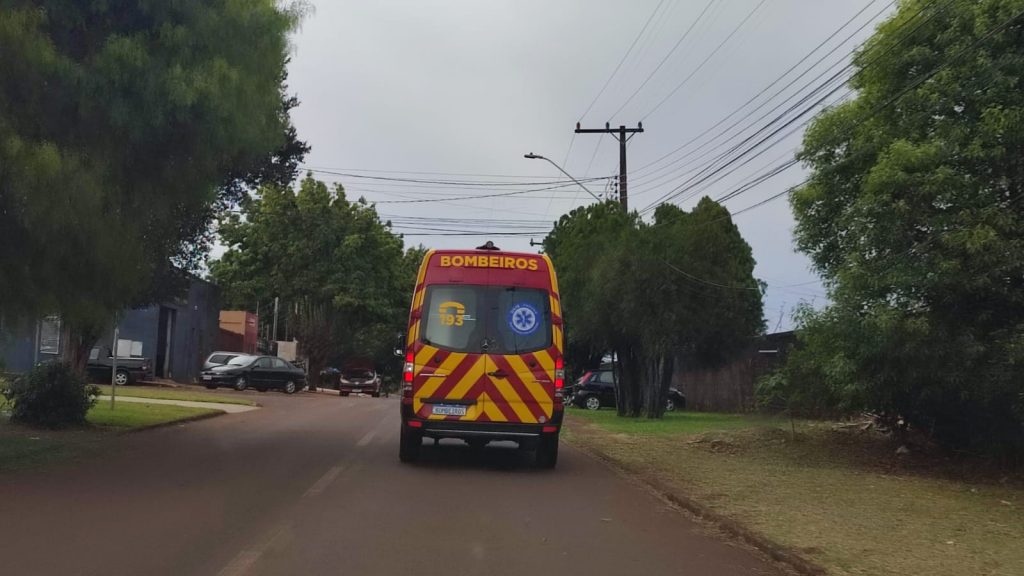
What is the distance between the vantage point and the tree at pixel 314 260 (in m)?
44.1

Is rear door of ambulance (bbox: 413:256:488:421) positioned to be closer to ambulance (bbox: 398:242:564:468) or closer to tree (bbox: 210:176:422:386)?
ambulance (bbox: 398:242:564:468)

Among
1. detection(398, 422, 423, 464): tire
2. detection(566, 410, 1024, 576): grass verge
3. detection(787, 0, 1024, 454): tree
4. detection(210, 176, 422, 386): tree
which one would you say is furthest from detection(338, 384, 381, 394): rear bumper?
detection(787, 0, 1024, 454): tree

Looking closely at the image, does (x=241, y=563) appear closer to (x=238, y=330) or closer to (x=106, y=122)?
(x=106, y=122)

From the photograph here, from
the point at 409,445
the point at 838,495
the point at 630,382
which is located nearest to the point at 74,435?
the point at 409,445

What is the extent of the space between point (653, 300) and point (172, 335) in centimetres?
2603

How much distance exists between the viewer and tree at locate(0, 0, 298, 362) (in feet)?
34.0

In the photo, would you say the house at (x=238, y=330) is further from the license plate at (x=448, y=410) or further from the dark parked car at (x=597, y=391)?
the license plate at (x=448, y=410)

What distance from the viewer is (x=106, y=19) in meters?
11.3

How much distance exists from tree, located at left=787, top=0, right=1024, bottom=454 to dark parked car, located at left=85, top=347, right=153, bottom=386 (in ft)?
87.3

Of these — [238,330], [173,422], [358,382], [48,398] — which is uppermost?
[238,330]

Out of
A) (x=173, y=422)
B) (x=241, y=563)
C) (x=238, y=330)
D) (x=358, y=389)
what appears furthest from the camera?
(x=238, y=330)

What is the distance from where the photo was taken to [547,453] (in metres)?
13.5

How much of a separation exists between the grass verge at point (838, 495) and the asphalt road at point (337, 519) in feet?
2.54

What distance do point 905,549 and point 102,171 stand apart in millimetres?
9216
